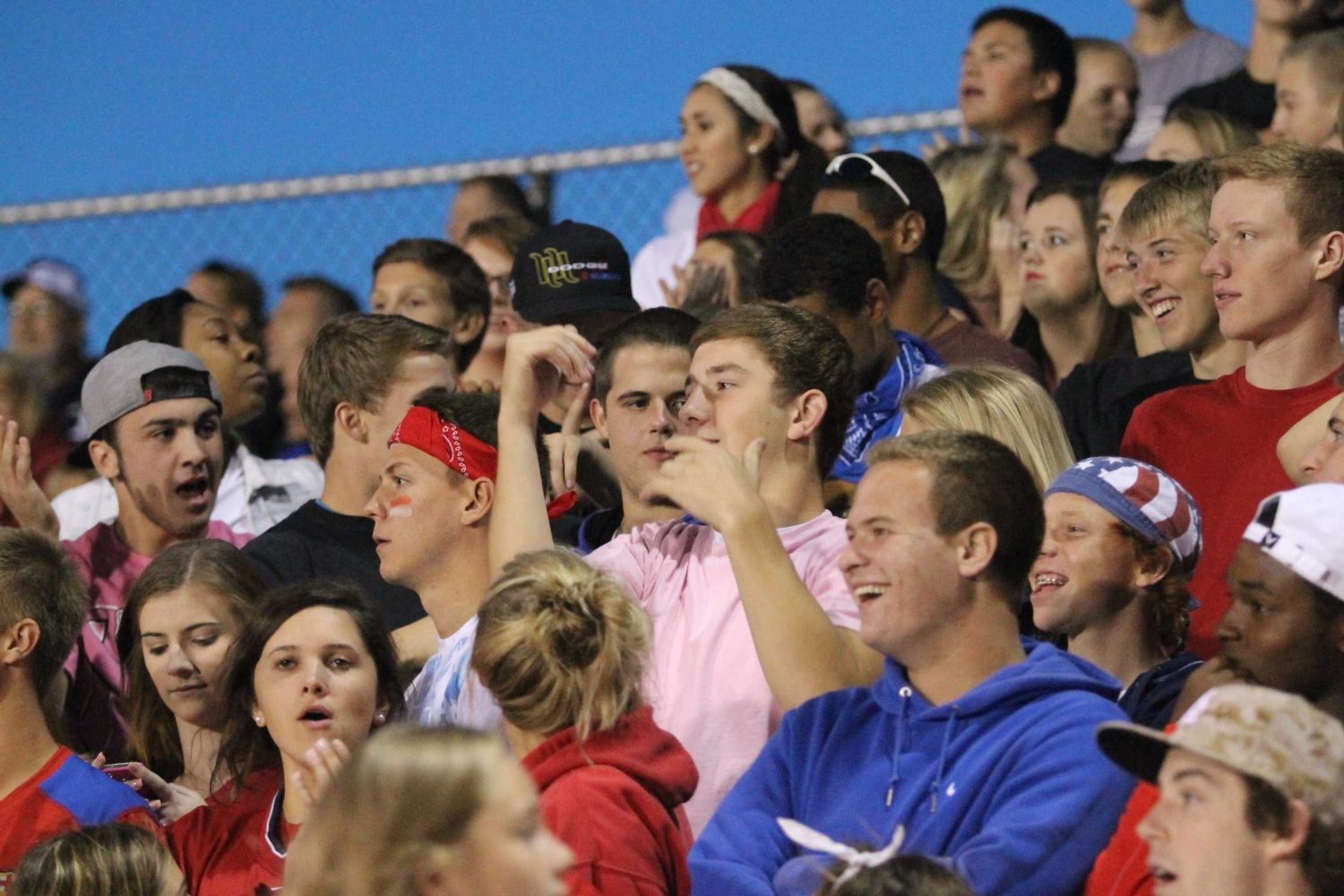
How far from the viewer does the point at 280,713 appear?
4.50 metres

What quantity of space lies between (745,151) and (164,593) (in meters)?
3.28

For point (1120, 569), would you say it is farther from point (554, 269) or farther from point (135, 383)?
point (135, 383)

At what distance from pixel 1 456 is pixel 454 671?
79.3 inches

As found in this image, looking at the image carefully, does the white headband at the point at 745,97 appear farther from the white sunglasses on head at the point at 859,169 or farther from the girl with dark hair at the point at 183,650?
the girl with dark hair at the point at 183,650

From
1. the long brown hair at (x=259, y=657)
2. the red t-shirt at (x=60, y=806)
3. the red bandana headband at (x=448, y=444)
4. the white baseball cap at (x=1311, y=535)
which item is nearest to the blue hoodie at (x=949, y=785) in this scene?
the white baseball cap at (x=1311, y=535)

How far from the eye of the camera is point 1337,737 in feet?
9.81

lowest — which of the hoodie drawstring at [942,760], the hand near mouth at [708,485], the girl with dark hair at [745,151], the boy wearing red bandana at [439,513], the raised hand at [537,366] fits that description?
the hoodie drawstring at [942,760]

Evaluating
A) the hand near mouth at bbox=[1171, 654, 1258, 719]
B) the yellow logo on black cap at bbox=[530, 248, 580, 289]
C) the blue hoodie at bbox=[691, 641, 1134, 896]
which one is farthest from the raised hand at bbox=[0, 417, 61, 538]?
the hand near mouth at bbox=[1171, 654, 1258, 719]

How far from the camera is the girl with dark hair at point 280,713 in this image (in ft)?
14.5

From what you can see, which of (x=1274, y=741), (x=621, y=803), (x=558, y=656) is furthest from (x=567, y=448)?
(x=1274, y=741)

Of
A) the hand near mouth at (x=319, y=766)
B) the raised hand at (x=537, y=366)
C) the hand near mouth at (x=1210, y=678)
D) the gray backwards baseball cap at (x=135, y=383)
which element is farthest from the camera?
the gray backwards baseball cap at (x=135, y=383)

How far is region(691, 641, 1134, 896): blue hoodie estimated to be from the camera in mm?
3480

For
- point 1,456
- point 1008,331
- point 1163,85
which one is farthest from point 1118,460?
point 1163,85

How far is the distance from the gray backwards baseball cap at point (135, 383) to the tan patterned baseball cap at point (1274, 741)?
370 cm
